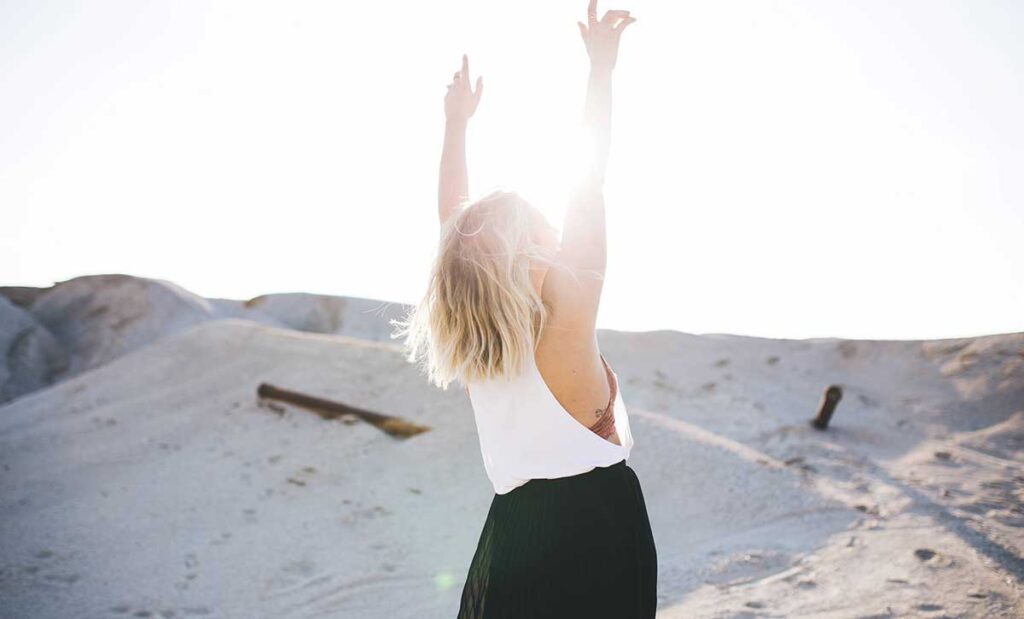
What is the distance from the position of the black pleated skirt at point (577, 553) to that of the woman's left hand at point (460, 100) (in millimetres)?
1232

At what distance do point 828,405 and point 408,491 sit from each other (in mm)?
5328

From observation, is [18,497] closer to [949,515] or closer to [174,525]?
[174,525]

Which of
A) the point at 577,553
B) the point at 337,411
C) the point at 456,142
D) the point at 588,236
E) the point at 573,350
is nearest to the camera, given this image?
the point at 588,236

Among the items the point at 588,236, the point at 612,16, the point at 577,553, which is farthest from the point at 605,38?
the point at 577,553

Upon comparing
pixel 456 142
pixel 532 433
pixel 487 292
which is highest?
pixel 456 142

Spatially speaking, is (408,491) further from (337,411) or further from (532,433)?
(532,433)

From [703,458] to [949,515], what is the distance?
1.93 meters

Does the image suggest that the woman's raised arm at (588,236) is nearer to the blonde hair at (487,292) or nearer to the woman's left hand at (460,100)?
the blonde hair at (487,292)

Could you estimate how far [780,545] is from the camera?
4.65 metres

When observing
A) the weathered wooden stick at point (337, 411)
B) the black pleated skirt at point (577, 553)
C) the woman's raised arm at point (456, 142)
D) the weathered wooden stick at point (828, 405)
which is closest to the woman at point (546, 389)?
the black pleated skirt at point (577, 553)

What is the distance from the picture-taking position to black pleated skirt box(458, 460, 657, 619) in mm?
1501

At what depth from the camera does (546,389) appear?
141 cm

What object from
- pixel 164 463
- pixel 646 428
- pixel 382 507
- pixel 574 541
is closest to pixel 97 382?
pixel 164 463

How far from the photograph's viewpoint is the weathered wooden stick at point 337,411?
6938mm
